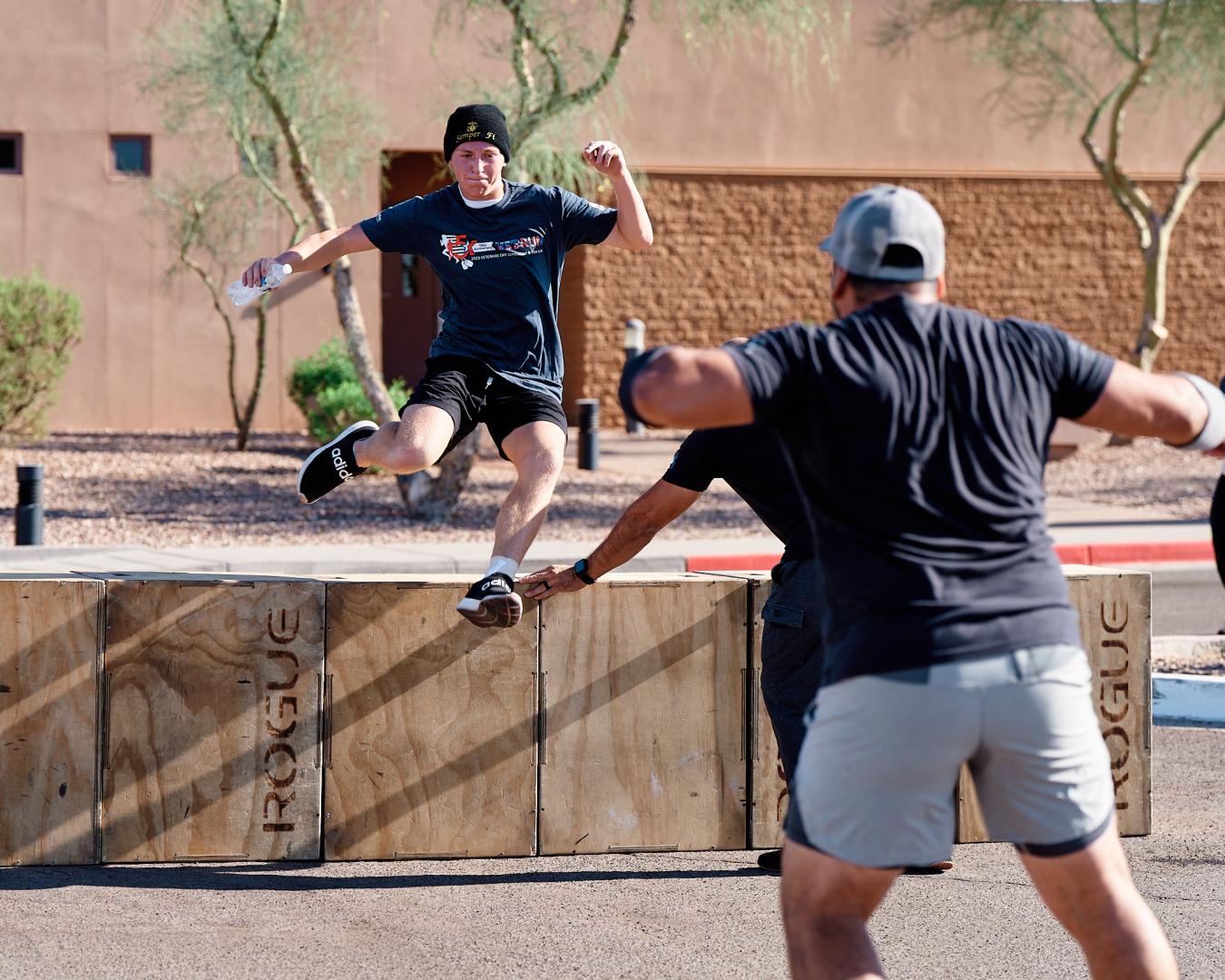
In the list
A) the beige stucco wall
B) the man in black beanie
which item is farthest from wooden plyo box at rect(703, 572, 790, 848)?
the beige stucco wall

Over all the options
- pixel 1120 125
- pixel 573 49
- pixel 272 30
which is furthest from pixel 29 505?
pixel 1120 125

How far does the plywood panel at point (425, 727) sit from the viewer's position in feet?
19.6

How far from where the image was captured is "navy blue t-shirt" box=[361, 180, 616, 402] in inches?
245

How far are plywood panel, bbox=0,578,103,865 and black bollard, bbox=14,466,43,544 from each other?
27.2ft

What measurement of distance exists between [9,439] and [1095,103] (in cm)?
1633

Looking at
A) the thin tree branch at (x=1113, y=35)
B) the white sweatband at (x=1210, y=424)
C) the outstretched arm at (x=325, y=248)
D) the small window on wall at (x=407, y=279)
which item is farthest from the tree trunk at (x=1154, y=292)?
the white sweatband at (x=1210, y=424)

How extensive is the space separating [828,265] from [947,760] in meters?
23.9

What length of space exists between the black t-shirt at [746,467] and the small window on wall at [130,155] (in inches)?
807

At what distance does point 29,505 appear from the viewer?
45.0ft

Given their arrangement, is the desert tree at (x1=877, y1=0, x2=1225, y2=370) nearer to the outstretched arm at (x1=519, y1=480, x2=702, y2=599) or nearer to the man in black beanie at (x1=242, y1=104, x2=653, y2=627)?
the man in black beanie at (x1=242, y1=104, x2=653, y2=627)

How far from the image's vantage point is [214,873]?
5.83 m

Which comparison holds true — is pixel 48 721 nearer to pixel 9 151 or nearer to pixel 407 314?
pixel 9 151

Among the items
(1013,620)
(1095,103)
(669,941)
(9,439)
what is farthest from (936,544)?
(1095,103)

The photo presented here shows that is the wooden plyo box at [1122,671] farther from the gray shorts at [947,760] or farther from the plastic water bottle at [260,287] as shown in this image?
the gray shorts at [947,760]
